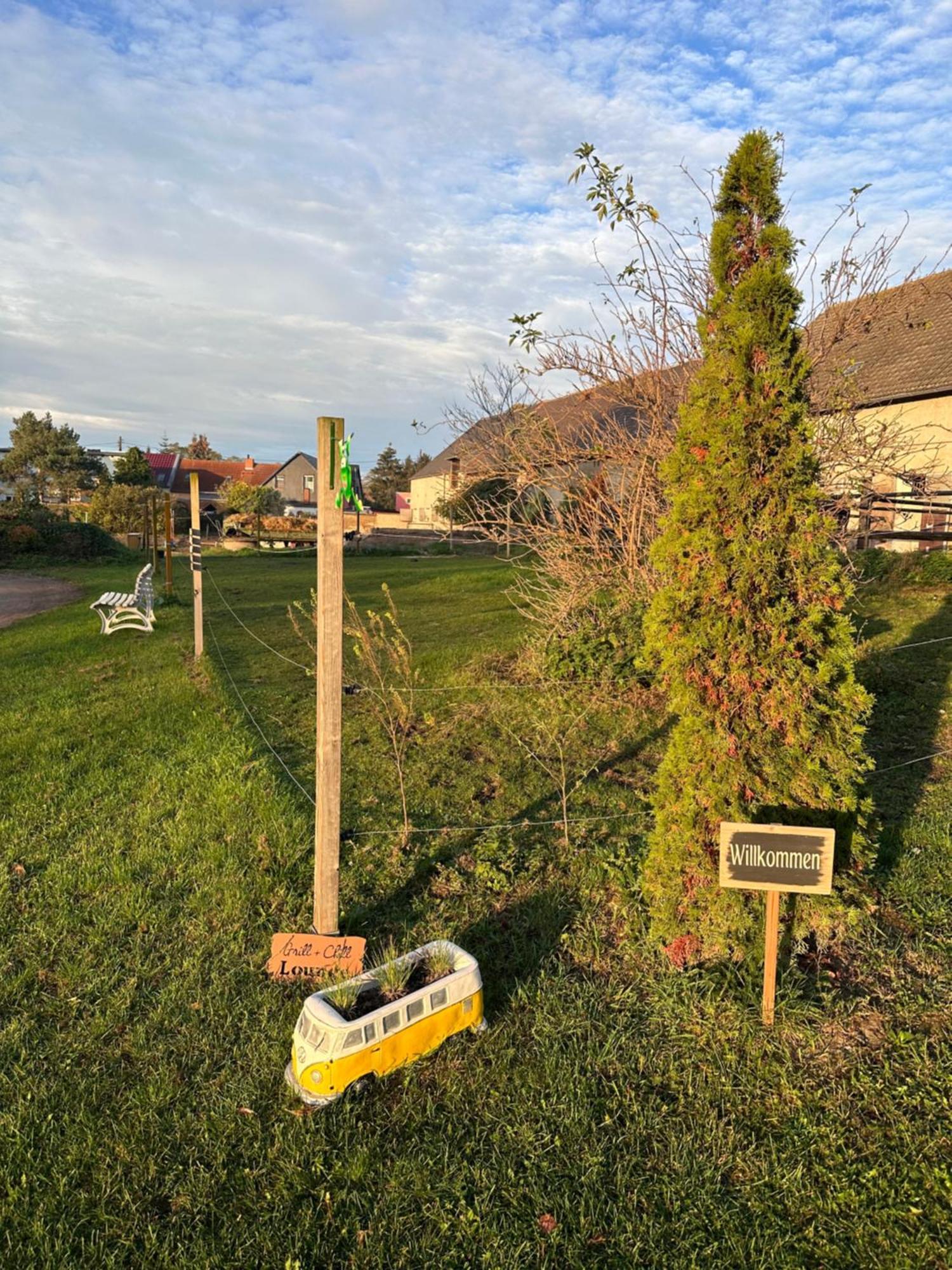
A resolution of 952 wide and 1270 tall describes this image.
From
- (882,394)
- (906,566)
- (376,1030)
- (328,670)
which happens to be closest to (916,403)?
(882,394)

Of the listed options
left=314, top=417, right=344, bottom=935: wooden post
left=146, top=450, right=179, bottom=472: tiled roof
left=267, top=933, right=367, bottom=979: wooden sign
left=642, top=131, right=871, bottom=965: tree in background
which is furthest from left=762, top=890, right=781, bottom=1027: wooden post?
left=146, top=450, right=179, bottom=472: tiled roof

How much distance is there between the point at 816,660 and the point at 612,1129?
1815 millimetres

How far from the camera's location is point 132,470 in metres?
46.5

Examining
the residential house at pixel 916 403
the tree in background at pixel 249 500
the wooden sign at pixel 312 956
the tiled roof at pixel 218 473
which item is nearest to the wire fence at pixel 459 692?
the wooden sign at pixel 312 956

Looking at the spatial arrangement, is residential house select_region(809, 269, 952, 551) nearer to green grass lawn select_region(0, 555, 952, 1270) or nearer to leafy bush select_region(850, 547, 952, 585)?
leafy bush select_region(850, 547, 952, 585)

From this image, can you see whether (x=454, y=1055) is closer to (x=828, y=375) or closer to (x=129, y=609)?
(x=828, y=375)

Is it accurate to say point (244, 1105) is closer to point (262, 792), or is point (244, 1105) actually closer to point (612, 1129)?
point (612, 1129)

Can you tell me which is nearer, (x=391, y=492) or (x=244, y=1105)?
(x=244, y=1105)

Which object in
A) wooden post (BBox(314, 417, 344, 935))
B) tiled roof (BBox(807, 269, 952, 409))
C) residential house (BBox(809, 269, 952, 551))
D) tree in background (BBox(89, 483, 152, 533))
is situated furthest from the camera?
tree in background (BBox(89, 483, 152, 533))

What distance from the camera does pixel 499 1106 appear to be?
2.50 meters

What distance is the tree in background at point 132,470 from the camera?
46.3 m

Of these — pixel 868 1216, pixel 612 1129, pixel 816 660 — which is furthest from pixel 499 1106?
pixel 816 660

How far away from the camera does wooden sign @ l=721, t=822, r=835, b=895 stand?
8.86ft

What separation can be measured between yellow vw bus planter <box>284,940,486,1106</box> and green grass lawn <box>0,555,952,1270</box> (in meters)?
0.08
